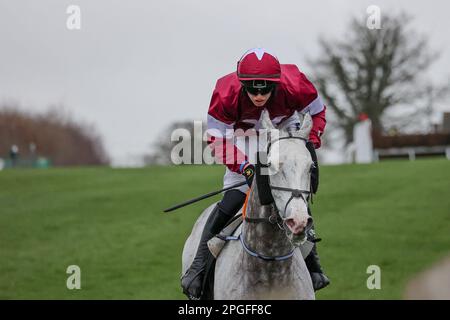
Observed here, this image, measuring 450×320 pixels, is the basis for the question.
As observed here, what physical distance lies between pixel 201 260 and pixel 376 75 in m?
42.8

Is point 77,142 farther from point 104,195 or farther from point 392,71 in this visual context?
point 104,195

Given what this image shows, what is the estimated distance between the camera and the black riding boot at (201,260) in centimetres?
762

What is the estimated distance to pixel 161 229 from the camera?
23.3 m

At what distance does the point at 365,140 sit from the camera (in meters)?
35.2

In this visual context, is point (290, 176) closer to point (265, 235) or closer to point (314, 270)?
point (265, 235)

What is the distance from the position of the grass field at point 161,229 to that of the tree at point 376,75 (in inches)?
653

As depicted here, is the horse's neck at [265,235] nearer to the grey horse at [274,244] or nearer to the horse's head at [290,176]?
the grey horse at [274,244]

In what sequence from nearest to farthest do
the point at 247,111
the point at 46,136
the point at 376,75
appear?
the point at 247,111, the point at 376,75, the point at 46,136

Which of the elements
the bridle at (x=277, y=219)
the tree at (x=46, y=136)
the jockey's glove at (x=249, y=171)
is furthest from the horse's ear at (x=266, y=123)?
the tree at (x=46, y=136)

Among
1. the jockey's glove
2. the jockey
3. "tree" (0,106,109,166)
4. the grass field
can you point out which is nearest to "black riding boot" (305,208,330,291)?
the jockey

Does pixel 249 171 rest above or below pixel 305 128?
below

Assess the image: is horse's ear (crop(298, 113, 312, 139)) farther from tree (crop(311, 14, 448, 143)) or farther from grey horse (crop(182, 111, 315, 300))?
tree (crop(311, 14, 448, 143))

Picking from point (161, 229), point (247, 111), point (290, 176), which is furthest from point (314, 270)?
point (161, 229)
